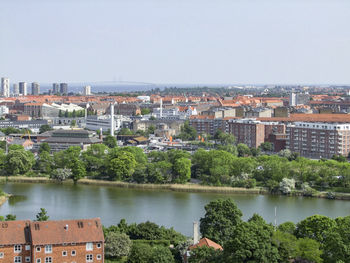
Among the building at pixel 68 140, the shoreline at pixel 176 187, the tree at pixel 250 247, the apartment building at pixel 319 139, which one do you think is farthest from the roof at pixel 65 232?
the apartment building at pixel 319 139

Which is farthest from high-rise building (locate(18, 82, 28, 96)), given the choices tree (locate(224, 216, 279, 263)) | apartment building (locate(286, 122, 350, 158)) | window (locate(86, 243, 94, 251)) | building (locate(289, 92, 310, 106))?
tree (locate(224, 216, 279, 263))

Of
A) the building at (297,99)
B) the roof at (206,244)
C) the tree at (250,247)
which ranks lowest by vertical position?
the roof at (206,244)

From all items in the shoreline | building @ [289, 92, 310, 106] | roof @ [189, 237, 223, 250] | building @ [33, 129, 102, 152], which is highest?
building @ [289, 92, 310, 106]

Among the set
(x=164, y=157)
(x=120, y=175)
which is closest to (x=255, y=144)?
(x=164, y=157)

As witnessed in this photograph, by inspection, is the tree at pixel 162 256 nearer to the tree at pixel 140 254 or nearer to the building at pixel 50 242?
the tree at pixel 140 254

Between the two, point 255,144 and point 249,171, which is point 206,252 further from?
point 255,144

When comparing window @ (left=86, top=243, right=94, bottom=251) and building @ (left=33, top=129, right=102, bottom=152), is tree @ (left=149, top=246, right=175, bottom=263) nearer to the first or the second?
window @ (left=86, top=243, right=94, bottom=251)

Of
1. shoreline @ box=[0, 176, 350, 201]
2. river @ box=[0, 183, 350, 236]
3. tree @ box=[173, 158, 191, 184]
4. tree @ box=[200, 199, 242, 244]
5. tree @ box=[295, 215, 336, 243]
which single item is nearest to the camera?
tree @ box=[295, 215, 336, 243]
